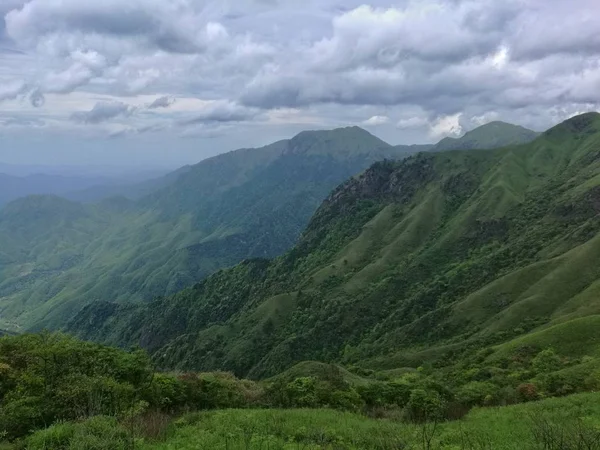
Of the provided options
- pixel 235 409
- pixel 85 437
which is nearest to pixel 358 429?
pixel 235 409

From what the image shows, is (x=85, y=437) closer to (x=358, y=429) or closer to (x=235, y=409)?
(x=235, y=409)

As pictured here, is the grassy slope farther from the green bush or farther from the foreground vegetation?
the green bush

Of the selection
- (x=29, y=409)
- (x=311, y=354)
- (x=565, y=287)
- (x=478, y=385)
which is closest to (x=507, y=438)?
(x=478, y=385)

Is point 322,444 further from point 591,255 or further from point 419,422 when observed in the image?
point 591,255

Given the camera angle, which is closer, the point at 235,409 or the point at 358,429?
the point at 358,429

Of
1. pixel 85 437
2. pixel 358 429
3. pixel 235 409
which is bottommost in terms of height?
pixel 235 409

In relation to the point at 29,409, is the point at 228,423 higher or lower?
lower

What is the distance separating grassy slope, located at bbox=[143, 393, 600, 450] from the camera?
2170 cm

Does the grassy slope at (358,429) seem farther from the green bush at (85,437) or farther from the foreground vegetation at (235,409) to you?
the green bush at (85,437)

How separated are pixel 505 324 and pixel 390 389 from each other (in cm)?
10297

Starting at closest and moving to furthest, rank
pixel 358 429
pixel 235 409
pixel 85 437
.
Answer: pixel 85 437, pixel 358 429, pixel 235 409

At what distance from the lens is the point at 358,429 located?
26.2m

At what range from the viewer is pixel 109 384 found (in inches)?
1153

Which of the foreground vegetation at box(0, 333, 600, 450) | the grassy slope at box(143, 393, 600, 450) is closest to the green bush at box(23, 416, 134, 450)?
the foreground vegetation at box(0, 333, 600, 450)
